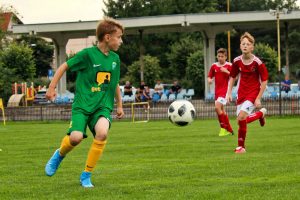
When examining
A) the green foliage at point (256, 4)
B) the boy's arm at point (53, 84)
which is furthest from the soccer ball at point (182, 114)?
the green foliage at point (256, 4)

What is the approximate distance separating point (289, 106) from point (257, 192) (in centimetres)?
2573

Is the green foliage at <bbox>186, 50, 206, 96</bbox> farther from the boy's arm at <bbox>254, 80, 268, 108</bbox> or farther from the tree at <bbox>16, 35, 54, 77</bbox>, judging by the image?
the boy's arm at <bbox>254, 80, 268, 108</bbox>

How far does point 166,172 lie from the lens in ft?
32.9

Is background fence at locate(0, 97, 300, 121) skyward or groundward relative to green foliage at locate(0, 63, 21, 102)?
groundward

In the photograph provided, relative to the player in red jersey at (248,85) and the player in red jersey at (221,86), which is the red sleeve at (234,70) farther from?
the player in red jersey at (221,86)

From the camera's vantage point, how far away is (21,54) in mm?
76438

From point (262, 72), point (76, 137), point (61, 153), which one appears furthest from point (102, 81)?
point (262, 72)

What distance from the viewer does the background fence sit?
109 ft

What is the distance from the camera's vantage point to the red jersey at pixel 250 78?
544 inches

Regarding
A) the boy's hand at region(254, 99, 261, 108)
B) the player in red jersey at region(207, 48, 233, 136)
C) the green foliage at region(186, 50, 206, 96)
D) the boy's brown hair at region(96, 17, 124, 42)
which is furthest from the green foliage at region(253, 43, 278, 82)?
the boy's brown hair at region(96, 17, 124, 42)

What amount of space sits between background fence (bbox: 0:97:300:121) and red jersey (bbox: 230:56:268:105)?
1876cm

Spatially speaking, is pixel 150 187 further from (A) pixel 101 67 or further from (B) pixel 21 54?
(B) pixel 21 54

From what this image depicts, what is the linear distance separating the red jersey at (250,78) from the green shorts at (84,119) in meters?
5.62

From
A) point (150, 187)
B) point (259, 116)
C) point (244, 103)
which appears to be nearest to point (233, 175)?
point (150, 187)
